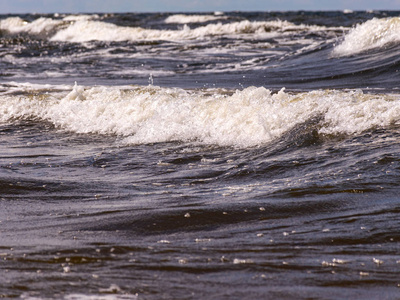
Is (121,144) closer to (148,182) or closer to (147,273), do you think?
(148,182)

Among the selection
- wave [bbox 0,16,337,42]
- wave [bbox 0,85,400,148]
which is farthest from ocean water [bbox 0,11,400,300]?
wave [bbox 0,16,337,42]

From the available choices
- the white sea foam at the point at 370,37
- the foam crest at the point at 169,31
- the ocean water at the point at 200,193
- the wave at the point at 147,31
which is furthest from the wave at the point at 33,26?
the ocean water at the point at 200,193

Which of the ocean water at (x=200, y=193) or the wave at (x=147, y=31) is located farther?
the wave at (x=147, y=31)

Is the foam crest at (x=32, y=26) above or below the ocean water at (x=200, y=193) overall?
above

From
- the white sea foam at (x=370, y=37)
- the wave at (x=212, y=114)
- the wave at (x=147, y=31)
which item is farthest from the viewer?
the wave at (x=147, y=31)

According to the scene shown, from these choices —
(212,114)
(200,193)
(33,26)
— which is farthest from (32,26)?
(200,193)

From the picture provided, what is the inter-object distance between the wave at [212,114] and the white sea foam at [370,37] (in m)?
9.03

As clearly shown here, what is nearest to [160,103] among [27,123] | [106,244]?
[27,123]

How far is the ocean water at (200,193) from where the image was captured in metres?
3.25

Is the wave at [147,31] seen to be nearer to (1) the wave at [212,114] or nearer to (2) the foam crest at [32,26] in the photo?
(2) the foam crest at [32,26]

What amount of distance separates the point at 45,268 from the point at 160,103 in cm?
608

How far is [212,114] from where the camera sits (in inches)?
335

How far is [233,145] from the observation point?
733 cm

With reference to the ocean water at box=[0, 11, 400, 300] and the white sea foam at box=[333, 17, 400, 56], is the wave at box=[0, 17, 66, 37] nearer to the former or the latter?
the white sea foam at box=[333, 17, 400, 56]
